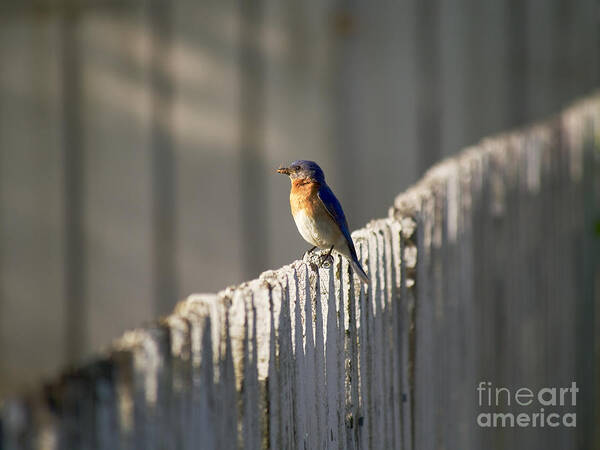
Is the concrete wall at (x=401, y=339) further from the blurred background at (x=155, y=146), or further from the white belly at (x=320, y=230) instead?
the blurred background at (x=155, y=146)

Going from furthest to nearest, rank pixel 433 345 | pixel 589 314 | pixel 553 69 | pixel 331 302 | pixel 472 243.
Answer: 1. pixel 553 69
2. pixel 589 314
3. pixel 472 243
4. pixel 433 345
5. pixel 331 302

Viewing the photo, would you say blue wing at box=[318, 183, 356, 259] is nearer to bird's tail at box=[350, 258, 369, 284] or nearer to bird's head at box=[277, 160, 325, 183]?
bird's head at box=[277, 160, 325, 183]

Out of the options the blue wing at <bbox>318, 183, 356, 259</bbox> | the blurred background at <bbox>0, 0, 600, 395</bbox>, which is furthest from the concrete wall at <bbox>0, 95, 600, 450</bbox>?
the blurred background at <bbox>0, 0, 600, 395</bbox>

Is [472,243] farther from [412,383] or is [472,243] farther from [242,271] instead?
[242,271]

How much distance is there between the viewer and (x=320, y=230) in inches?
127

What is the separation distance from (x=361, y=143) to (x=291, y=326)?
416cm

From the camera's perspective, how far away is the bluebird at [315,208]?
3186 mm

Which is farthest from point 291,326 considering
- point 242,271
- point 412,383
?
point 242,271

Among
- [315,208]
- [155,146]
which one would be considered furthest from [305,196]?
[155,146]

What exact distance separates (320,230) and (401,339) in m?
0.63

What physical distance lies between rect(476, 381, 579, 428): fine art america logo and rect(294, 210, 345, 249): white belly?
1.04m

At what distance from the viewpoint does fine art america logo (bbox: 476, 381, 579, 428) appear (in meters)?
3.91

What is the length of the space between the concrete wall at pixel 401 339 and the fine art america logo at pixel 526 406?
45 mm

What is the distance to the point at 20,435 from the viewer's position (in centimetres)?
109
